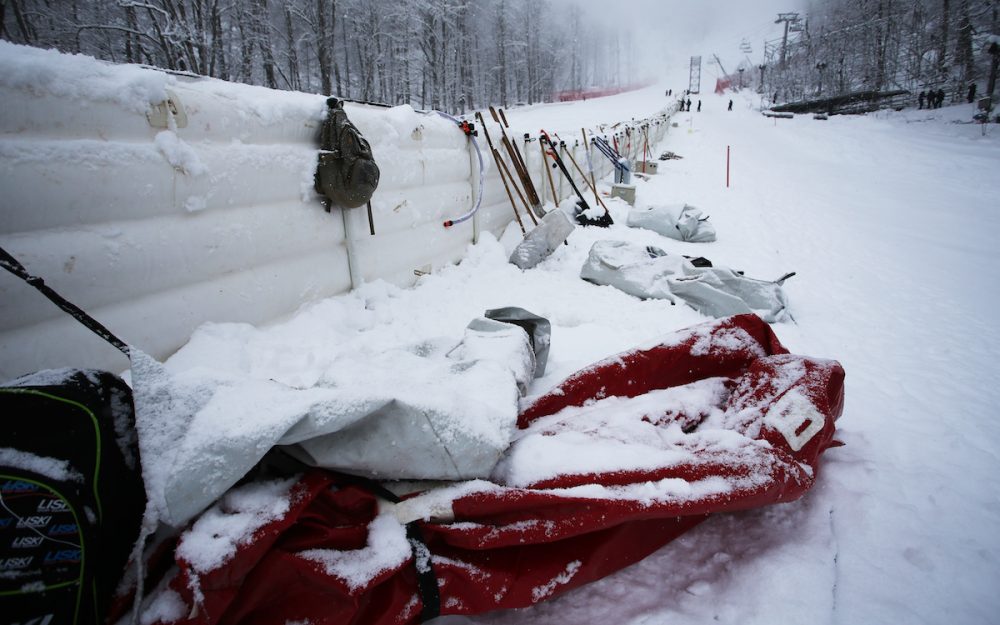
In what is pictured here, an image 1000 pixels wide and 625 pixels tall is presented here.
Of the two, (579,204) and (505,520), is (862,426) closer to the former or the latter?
(505,520)

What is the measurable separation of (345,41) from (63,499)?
96.4 feet

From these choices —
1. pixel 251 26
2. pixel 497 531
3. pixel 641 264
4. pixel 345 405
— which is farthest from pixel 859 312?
pixel 251 26

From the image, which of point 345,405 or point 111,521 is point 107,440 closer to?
point 111,521

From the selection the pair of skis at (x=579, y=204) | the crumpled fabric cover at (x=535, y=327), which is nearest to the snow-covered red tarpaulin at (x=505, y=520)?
the crumpled fabric cover at (x=535, y=327)

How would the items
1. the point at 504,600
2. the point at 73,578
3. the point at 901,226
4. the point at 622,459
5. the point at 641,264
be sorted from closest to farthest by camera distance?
the point at 73,578, the point at 504,600, the point at 622,459, the point at 641,264, the point at 901,226

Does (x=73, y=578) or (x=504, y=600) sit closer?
(x=73, y=578)

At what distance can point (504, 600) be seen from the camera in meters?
1.06

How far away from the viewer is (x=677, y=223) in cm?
573

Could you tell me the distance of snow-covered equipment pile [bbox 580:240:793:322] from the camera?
3.21 metres

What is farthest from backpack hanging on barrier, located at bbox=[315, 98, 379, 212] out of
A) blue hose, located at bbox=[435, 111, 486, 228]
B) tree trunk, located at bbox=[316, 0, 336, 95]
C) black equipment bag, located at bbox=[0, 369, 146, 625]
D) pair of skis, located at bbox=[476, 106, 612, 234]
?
tree trunk, located at bbox=[316, 0, 336, 95]

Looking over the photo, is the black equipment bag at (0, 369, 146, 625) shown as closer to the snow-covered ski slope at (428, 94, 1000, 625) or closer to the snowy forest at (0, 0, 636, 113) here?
the snow-covered ski slope at (428, 94, 1000, 625)

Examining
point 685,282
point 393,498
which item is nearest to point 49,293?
point 393,498

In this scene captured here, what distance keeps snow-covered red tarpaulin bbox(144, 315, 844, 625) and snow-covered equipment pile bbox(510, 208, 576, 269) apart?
3108 mm

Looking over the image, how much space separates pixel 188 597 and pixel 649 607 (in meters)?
1.13
